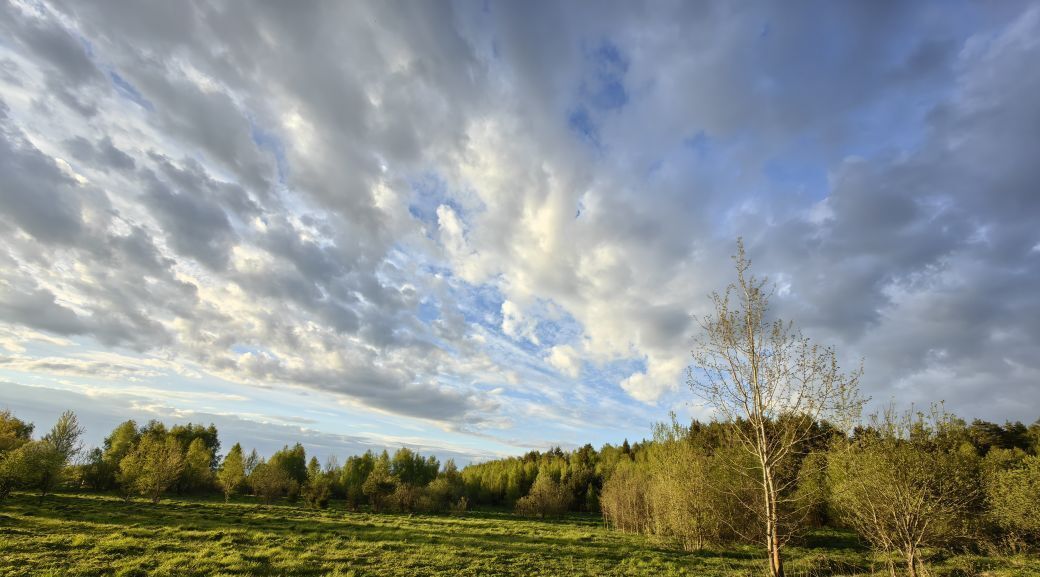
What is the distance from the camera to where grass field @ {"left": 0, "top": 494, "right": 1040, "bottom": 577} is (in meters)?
18.6

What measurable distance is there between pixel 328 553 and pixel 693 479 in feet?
82.5

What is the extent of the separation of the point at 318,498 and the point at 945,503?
74004 millimetres

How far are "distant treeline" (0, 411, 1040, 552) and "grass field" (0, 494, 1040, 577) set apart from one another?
3338 mm

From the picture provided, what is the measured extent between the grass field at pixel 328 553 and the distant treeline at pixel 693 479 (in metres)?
3.34

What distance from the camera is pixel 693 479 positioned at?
102 ft

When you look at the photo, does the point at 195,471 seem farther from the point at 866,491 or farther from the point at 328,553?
the point at 866,491

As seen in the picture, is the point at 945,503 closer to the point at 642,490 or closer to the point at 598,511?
the point at 642,490

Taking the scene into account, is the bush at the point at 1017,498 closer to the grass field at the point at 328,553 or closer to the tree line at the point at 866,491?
the tree line at the point at 866,491

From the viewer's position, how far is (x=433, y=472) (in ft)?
328

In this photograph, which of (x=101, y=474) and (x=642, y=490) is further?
(x=101, y=474)

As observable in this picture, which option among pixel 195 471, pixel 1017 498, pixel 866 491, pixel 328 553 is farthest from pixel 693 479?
pixel 195 471

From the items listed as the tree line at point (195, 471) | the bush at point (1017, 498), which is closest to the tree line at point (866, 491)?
the bush at point (1017, 498)

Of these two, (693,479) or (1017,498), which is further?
(693,479)

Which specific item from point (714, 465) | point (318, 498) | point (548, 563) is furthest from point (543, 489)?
point (548, 563)
